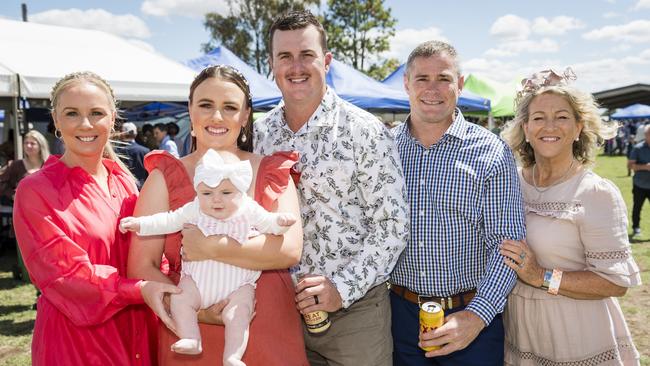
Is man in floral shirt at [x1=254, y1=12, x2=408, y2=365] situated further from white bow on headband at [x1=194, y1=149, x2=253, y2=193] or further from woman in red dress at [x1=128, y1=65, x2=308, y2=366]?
white bow on headband at [x1=194, y1=149, x2=253, y2=193]

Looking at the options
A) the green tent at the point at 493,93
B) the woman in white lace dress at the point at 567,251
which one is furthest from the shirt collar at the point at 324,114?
the green tent at the point at 493,93

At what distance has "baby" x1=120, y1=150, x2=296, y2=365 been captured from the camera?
1943mm

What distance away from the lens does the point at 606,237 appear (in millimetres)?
2525

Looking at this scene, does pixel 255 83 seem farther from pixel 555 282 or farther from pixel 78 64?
pixel 555 282

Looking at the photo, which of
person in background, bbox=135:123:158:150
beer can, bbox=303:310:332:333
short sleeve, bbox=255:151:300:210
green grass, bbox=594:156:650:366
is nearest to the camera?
short sleeve, bbox=255:151:300:210

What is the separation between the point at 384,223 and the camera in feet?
8.08

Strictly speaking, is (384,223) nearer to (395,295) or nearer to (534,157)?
(395,295)

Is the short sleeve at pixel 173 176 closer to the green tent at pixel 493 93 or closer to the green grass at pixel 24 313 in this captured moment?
the green grass at pixel 24 313

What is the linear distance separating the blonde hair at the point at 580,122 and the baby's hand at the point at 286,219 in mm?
1659

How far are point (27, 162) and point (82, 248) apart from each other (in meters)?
6.23

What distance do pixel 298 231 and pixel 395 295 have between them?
3.05 feet

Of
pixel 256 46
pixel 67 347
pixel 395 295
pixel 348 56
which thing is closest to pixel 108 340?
pixel 67 347

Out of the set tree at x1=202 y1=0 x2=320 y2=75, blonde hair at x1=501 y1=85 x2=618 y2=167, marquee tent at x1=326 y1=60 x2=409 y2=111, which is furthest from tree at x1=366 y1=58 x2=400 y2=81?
blonde hair at x1=501 y1=85 x2=618 y2=167

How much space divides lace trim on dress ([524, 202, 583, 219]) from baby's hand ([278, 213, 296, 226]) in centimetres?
143
